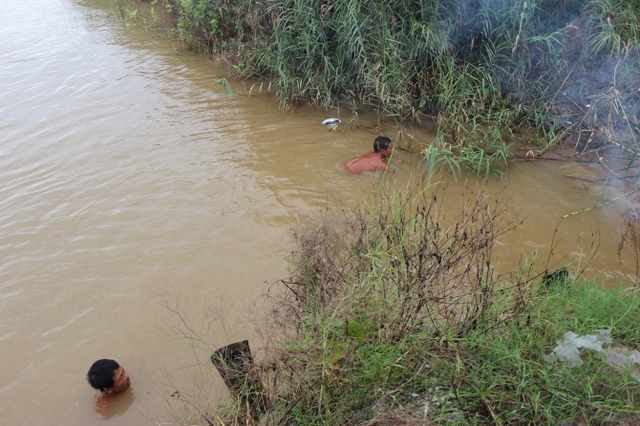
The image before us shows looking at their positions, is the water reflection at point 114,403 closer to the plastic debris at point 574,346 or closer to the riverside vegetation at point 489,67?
the plastic debris at point 574,346

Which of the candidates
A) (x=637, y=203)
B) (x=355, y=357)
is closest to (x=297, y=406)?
(x=355, y=357)

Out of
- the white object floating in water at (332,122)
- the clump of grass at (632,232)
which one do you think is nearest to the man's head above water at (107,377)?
the clump of grass at (632,232)

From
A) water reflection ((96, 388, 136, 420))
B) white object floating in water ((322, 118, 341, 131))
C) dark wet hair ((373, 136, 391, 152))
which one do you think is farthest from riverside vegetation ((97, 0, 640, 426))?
dark wet hair ((373, 136, 391, 152))

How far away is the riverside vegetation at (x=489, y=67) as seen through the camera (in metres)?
5.87

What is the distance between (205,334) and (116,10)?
39.0ft

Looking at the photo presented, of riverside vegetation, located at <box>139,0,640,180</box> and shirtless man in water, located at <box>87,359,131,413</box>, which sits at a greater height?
riverside vegetation, located at <box>139,0,640,180</box>

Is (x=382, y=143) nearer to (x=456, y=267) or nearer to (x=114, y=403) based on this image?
(x=456, y=267)

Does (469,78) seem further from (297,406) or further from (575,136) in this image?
(297,406)

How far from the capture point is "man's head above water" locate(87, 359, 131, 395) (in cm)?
322

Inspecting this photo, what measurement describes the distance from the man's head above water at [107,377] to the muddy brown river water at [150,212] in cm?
16

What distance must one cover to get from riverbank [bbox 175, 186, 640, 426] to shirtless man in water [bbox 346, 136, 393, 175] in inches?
104

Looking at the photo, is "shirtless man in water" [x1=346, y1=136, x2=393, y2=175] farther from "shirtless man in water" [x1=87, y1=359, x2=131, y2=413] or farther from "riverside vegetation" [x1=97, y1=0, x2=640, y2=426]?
"shirtless man in water" [x1=87, y1=359, x2=131, y2=413]

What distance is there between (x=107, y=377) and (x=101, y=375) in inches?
1.7

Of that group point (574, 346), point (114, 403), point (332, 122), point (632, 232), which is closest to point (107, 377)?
point (114, 403)
